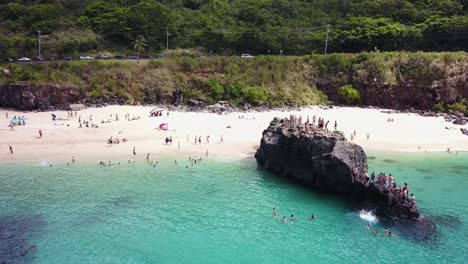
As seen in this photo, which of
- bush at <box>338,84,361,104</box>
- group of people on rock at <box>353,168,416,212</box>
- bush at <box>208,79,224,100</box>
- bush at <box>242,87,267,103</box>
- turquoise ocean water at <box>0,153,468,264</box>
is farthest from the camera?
bush at <box>338,84,361,104</box>

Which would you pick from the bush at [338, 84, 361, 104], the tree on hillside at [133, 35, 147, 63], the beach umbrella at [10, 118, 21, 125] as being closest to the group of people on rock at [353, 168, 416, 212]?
the bush at [338, 84, 361, 104]

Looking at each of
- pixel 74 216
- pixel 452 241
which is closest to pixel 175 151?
pixel 74 216

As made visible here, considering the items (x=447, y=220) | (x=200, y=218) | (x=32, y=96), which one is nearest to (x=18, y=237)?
(x=200, y=218)

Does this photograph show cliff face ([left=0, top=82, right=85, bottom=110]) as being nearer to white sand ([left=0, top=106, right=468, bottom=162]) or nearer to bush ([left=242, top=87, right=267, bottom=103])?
white sand ([left=0, top=106, right=468, bottom=162])

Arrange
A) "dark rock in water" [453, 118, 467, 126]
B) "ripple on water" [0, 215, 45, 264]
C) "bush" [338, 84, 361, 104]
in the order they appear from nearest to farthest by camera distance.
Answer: "ripple on water" [0, 215, 45, 264] < "dark rock in water" [453, 118, 467, 126] < "bush" [338, 84, 361, 104]

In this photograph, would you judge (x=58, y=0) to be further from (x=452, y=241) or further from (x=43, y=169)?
(x=452, y=241)
